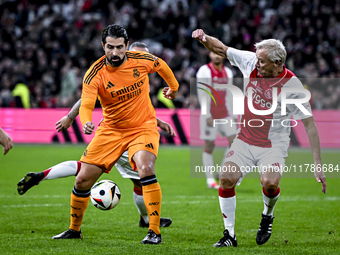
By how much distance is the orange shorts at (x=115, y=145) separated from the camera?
540 cm

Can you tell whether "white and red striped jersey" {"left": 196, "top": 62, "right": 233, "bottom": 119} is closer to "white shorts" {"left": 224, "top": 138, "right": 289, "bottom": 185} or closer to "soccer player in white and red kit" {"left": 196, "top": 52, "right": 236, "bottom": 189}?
"soccer player in white and red kit" {"left": 196, "top": 52, "right": 236, "bottom": 189}

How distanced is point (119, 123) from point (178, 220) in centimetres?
183

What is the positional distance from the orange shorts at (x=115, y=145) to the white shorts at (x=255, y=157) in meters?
0.89

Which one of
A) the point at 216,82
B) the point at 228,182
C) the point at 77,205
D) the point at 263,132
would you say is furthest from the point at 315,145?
the point at 216,82

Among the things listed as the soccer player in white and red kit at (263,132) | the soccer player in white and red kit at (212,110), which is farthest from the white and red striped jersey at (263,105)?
the soccer player in white and red kit at (212,110)

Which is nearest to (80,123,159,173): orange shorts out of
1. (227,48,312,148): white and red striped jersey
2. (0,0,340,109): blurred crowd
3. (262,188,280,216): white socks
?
(227,48,312,148): white and red striped jersey

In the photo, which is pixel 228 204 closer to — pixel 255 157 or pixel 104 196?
pixel 255 157

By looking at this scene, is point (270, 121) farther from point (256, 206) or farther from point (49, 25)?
point (49, 25)

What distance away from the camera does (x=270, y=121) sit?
17.7ft

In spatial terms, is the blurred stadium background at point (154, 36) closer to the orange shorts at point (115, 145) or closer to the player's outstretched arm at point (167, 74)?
the player's outstretched arm at point (167, 74)

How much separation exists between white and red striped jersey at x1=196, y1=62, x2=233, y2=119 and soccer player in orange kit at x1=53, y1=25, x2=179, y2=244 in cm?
369

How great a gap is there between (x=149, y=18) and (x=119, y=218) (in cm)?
1523

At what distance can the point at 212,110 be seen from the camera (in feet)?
32.7

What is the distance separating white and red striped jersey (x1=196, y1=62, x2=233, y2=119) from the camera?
9.40 meters
